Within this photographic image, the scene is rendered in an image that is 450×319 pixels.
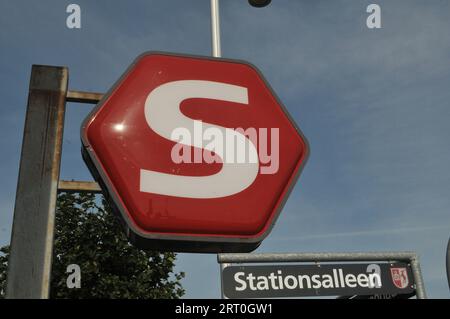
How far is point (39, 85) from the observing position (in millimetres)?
2369

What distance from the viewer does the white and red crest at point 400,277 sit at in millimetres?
7172

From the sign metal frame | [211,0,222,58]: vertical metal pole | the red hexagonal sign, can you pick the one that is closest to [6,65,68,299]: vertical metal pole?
the red hexagonal sign

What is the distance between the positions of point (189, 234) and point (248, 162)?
1.68 feet

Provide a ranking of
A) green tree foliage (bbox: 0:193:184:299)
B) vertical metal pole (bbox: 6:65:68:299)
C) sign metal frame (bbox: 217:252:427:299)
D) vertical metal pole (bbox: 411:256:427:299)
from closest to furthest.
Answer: vertical metal pole (bbox: 6:65:68:299) < sign metal frame (bbox: 217:252:427:299) < vertical metal pole (bbox: 411:256:427:299) < green tree foliage (bbox: 0:193:184:299)

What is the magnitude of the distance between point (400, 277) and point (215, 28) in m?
4.59

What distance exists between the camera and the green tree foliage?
1789cm

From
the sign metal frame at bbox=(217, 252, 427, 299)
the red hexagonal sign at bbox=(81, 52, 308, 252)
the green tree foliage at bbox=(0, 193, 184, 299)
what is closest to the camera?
the red hexagonal sign at bbox=(81, 52, 308, 252)

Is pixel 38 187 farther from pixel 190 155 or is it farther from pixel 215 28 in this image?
pixel 215 28

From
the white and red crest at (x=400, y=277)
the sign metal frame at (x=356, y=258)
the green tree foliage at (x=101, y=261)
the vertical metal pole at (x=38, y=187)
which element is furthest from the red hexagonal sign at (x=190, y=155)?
the green tree foliage at (x=101, y=261)

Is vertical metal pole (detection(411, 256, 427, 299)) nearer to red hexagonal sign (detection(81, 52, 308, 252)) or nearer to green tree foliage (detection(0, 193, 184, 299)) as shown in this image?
red hexagonal sign (detection(81, 52, 308, 252))

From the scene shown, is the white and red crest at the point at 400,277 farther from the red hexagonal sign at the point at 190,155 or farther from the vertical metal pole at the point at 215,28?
the red hexagonal sign at the point at 190,155

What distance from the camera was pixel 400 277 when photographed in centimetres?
720

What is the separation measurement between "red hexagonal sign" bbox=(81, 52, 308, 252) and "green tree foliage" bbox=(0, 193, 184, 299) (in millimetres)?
15399

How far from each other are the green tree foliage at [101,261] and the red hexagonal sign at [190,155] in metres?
15.4
